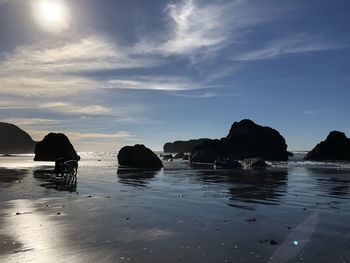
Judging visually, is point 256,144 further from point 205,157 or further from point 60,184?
point 60,184

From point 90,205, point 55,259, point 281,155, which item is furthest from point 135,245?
point 281,155

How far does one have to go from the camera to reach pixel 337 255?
28.9 feet

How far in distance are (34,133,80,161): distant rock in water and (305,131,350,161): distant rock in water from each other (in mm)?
72944

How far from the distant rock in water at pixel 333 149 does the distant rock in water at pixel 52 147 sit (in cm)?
7294

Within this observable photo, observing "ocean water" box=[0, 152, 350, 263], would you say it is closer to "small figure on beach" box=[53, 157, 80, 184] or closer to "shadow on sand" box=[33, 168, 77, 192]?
"shadow on sand" box=[33, 168, 77, 192]

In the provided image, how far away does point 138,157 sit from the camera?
61250 millimetres

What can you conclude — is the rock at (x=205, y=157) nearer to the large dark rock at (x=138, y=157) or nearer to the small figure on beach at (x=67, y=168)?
the large dark rock at (x=138, y=157)

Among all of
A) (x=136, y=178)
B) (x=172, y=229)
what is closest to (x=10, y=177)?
(x=136, y=178)

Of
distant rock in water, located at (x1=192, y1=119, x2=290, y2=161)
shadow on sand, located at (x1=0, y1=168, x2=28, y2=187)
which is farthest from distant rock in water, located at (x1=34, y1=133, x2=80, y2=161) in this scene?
distant rock in water, located at (x1=192, y1=119, x2=290, y2=161)

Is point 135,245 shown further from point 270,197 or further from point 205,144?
point 205,144

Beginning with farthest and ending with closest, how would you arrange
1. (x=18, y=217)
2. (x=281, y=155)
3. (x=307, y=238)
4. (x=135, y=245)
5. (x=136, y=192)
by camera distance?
1. (x=281, y=155)
2. (x=136, y=192)
3. (x=18, y=217)
4. (x=307, y=238)
5. (x=135, y=245)

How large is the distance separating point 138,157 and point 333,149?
84.9 metres

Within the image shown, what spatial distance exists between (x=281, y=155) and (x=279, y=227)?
125 metres

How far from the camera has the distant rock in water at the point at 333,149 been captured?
12288cm
